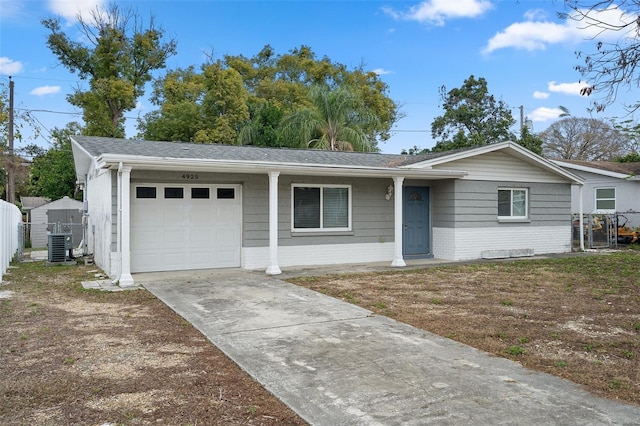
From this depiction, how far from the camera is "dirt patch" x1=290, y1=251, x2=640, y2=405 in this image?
4527 millimetres

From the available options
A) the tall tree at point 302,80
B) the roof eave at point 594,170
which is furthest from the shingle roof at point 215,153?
the tall tree at point 302,80

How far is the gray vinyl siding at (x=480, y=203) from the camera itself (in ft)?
42.9

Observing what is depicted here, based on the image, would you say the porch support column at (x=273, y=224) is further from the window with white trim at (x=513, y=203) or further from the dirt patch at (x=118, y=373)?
the window with white trim at (x=513, y=203)

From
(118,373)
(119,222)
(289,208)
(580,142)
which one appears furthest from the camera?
(580,142)

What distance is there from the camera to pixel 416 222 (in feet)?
44.7

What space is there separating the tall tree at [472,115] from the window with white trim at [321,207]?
22.7 meters

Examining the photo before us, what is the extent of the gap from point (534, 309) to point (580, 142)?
34.7 meters

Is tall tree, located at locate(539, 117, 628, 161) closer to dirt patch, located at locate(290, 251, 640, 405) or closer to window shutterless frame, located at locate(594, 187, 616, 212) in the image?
window shutterless frame, located at locate(594, 187, 616, 212)

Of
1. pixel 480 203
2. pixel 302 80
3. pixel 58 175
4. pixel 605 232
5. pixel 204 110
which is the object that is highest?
pixel 302 80

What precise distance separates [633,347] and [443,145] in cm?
2939

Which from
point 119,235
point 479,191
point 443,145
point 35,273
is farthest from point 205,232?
point 443,145

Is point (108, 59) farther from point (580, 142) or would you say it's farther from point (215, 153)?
point (580, 142)

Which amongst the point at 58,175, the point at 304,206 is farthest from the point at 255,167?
the point at 58,175

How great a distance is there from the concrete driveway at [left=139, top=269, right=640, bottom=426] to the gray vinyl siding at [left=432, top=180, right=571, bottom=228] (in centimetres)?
699
